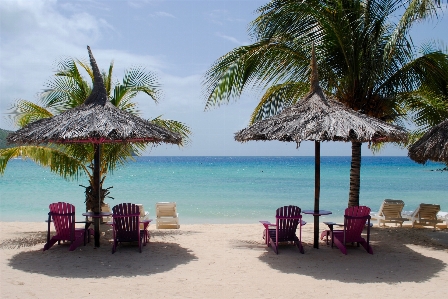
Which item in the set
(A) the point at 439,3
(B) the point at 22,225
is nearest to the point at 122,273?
(B) the point at 22,225

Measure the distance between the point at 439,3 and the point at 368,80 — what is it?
2.12 m

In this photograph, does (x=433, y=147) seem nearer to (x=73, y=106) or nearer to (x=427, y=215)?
(x=427, y=215)

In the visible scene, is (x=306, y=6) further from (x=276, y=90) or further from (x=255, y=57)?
(x=276, y=90)

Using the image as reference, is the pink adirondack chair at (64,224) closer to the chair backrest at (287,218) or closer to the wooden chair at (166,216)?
the chair backrest at (287,218)

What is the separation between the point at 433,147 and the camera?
26.0ft

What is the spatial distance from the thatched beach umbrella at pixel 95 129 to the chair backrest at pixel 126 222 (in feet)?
2.25

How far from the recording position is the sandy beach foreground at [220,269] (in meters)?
5.16

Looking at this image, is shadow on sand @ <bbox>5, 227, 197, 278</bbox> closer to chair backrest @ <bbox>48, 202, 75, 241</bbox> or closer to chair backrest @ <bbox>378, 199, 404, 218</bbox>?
chair backrest @ <bbox>48, 202, 75, 241</bbox>

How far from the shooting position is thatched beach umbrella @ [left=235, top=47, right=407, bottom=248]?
6548mm

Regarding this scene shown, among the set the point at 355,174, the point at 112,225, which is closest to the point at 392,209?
the point at 355,174

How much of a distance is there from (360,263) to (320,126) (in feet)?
6.83

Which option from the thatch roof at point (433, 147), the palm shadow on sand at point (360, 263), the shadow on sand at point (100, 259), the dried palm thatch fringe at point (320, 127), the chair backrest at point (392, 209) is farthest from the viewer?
the chair backrest at point (392, 209)

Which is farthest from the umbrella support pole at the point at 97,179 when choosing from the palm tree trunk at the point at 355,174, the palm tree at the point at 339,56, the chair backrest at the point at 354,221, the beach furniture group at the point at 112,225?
the palm tree trunk at the point at 355,174

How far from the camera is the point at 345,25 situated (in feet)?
30.0
